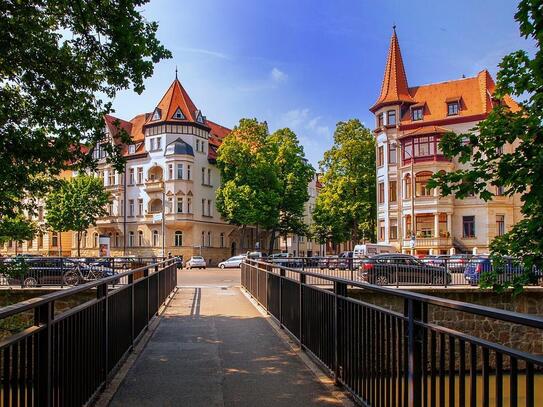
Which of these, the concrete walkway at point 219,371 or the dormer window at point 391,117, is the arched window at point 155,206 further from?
the concrete walkway at point 219,371

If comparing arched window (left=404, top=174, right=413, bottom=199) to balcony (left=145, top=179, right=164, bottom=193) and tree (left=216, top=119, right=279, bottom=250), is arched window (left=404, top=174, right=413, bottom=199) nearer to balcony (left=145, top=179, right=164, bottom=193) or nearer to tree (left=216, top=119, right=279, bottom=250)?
tree (left=216, top=119, right=279, bottom=250)

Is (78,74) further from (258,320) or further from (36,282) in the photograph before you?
(36,282)

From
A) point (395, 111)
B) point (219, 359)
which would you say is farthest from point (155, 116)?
point (219, 359)

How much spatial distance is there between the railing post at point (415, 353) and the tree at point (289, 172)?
180 feet

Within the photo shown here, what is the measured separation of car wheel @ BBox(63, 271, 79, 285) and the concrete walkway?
35.7 feet

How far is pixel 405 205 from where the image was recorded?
51688 millimetres

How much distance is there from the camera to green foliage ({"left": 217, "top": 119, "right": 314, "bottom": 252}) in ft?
186

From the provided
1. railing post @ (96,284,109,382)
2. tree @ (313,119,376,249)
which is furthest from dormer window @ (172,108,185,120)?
railing post @ (96,284,109,382)

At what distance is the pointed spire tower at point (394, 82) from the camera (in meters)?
55.8

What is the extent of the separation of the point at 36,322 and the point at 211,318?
27.6ft

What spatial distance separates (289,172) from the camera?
197ft

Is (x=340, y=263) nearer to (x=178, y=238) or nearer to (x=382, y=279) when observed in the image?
(x=382, y=279)

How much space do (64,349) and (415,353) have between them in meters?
2.57

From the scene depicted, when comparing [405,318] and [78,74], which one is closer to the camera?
[405,318]
